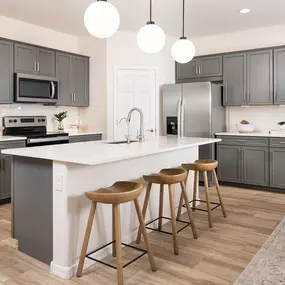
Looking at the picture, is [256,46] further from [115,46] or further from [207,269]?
[207,269]

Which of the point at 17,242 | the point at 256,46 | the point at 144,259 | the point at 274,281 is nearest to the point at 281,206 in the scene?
the point at 274,281

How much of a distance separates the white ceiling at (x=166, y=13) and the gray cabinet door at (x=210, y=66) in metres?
0.49

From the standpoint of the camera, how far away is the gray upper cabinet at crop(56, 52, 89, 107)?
17.6ft

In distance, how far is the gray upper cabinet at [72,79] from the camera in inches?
211

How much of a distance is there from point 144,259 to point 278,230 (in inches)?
60.6

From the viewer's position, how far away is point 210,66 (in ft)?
18.9

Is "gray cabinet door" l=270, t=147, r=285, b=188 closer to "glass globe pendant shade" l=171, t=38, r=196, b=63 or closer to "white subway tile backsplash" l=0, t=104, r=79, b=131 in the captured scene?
"glass globe pendant shade" l=171, t=38, r=196, b=63

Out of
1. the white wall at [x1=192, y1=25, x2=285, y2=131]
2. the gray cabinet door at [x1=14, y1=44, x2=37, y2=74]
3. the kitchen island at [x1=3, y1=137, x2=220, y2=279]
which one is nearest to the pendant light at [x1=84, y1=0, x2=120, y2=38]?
the kitchen island at [x1=3, y1=137, x2=220, y2=279]

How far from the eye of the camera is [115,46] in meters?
5.61

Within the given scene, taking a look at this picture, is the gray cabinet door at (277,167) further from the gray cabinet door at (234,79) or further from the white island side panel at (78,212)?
the white island side panel at (78,212)

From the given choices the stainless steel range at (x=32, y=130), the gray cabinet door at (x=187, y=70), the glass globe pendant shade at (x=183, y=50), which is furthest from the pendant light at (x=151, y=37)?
the gray cabinet door at (x=187, y=70)

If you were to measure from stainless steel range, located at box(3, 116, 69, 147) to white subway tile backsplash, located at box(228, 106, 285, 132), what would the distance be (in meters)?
3.01

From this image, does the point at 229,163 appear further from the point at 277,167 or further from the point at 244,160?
the point at 277,167

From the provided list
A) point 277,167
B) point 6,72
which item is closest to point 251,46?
point 277,167
